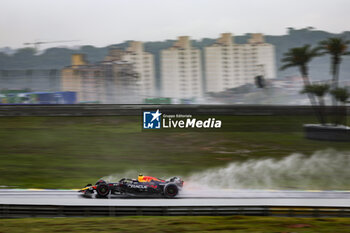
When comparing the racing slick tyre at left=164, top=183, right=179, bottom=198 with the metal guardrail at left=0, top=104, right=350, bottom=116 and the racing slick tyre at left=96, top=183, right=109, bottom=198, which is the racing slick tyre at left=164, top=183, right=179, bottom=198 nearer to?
the racing slick tyre at left=96, top=183, right=109, bottom=198

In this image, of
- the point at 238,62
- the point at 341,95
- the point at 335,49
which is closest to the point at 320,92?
the point at 341,95

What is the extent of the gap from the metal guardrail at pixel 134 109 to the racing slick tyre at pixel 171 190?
888 mm

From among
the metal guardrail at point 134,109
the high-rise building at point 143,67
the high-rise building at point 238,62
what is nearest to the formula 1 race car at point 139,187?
the metal guardrail at point 134,109

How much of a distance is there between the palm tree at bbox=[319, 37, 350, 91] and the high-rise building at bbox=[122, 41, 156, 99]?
2.03 meters

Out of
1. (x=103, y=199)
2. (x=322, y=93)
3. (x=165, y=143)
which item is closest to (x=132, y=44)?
(x=165, y=143)

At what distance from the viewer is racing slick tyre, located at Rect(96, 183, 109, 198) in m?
3.63

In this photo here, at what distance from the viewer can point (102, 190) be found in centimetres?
364

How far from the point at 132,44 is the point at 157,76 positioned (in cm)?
51

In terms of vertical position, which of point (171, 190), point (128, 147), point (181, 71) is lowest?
point (171, 190)

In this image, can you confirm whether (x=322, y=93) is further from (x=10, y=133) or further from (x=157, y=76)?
(x=10, y=133)

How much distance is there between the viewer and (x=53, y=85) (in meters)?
4.16

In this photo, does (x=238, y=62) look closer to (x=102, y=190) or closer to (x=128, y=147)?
(x=128, y=147)

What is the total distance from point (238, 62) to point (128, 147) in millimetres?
1679

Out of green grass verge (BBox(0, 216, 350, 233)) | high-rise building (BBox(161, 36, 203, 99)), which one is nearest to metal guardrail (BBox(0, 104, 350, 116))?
high-rise building (BBox(161, 36, 203, 99))
